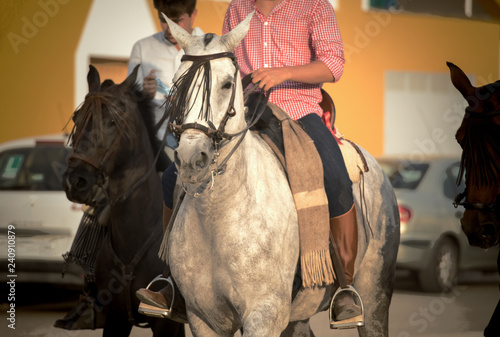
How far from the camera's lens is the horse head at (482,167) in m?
5.29

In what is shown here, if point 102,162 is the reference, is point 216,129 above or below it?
above

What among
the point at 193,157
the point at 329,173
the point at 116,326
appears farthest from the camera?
the point at 116,326

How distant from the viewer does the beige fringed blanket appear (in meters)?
4.93

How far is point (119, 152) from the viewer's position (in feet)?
20.4

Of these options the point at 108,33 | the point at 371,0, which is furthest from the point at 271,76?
the point at 371,0

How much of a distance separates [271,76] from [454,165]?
29.5 feet

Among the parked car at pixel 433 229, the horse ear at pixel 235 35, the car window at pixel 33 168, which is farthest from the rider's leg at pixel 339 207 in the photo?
the parked car at pixel 433 229

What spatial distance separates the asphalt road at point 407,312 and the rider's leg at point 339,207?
4435 mm

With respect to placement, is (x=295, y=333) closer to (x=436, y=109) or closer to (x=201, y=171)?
(x=201, y=171)

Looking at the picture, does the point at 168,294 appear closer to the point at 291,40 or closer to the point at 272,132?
the point at 272,132

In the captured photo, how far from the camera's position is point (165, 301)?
515 cm

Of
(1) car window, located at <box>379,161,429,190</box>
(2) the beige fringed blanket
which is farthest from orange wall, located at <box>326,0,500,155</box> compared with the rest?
(2) the beige fringed blanket

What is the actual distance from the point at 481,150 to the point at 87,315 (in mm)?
3495
